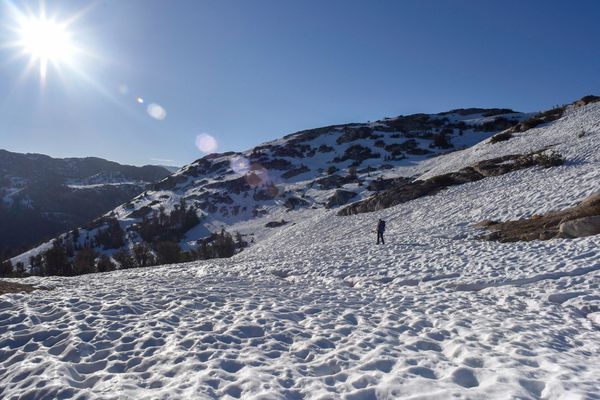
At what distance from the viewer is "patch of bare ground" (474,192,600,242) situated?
47.7ft

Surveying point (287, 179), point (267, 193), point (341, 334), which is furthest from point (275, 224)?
point (341, 334)

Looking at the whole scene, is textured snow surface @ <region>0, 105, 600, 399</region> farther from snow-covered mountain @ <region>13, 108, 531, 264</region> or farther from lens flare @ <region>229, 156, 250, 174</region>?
lens flare @ <region>229, 156, 250, 174</region>

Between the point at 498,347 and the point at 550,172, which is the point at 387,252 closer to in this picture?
the point at 498,347

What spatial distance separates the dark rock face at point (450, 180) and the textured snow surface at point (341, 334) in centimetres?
1985

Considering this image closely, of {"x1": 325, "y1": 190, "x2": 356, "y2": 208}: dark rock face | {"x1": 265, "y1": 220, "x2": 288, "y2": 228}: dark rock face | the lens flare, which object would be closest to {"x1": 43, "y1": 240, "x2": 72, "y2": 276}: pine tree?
{"x1": 265, "y1": 220, "x2": 288, "y2": 228}: dark rock face

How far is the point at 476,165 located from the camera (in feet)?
120

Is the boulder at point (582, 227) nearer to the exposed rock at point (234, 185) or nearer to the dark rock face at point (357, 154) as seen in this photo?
the dark rock face at point (357, 154)

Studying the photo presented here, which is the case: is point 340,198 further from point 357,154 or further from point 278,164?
point 278,164

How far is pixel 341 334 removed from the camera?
748 cm

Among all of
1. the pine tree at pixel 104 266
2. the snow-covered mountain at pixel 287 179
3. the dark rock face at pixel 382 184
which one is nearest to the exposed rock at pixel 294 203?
the snow-covered mountain at pixel 287 179

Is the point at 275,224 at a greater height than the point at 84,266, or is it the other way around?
the point at 275,224

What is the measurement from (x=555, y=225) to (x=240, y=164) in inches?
5044

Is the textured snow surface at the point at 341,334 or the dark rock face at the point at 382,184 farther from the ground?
the dark rock face at the point at 382,184

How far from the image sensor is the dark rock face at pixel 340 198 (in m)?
73.3
